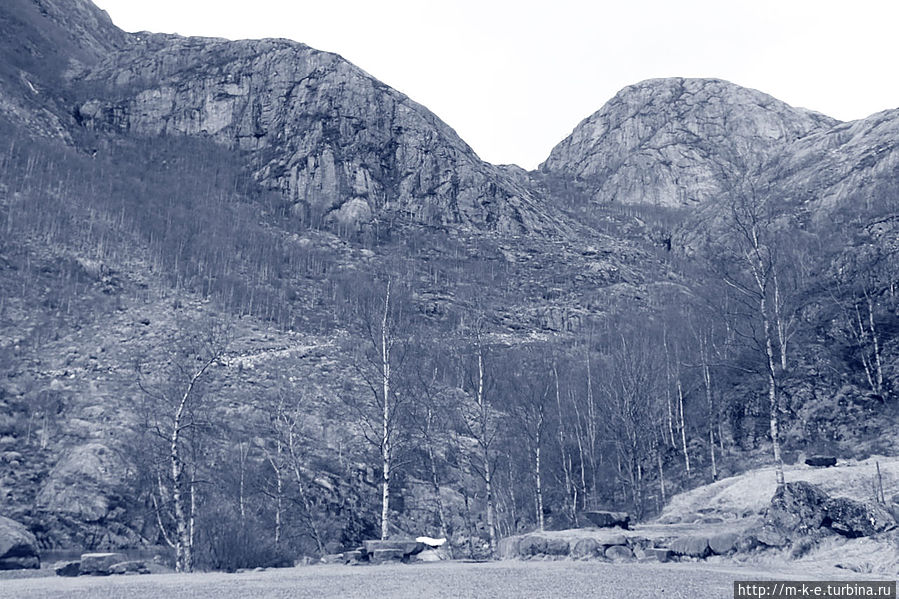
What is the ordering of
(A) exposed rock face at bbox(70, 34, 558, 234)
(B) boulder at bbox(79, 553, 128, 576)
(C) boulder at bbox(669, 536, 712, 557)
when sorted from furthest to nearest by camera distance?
(A) exposed rock face at bbox(70, 34, 558, 234) < (B) boulder at bbox(79, 553, 128, 576) < (C) boulder at bbox(669, 536, 712, 557)

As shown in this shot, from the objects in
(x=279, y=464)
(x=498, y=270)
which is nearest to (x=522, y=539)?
(x=279, y=464)

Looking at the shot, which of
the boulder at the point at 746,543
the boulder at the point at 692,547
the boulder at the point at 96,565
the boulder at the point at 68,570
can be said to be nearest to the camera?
the boulder at the point at 746,543

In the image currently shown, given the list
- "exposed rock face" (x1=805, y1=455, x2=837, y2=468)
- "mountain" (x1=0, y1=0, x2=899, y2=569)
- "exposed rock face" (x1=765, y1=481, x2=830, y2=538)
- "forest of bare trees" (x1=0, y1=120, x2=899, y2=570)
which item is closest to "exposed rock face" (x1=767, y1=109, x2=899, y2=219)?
"mountain" (x1=0, y1=0, x2=899, y2=569)

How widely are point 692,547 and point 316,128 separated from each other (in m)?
115

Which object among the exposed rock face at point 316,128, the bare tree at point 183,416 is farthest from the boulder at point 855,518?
the exposed rock face at point 316,128

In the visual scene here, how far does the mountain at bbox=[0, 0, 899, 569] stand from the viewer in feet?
112

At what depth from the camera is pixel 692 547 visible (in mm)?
15672

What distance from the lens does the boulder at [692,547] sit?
1553 cm

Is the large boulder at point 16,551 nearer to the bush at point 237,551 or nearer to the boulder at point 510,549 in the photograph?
the bush at point 237,551

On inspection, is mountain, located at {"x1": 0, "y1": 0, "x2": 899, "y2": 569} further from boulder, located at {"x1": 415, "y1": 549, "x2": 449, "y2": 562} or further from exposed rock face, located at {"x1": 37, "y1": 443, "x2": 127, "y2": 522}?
boulder, located at {"x1": 415, "y1": 549, "x2": 449, "y2": 562}

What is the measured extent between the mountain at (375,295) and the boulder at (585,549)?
7.05 metres

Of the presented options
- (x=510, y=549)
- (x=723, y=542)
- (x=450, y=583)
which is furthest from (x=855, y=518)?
(x=450, y=583)

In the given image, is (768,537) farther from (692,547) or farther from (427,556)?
(427,556)

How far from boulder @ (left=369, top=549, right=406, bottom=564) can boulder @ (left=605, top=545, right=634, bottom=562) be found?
199 inches
